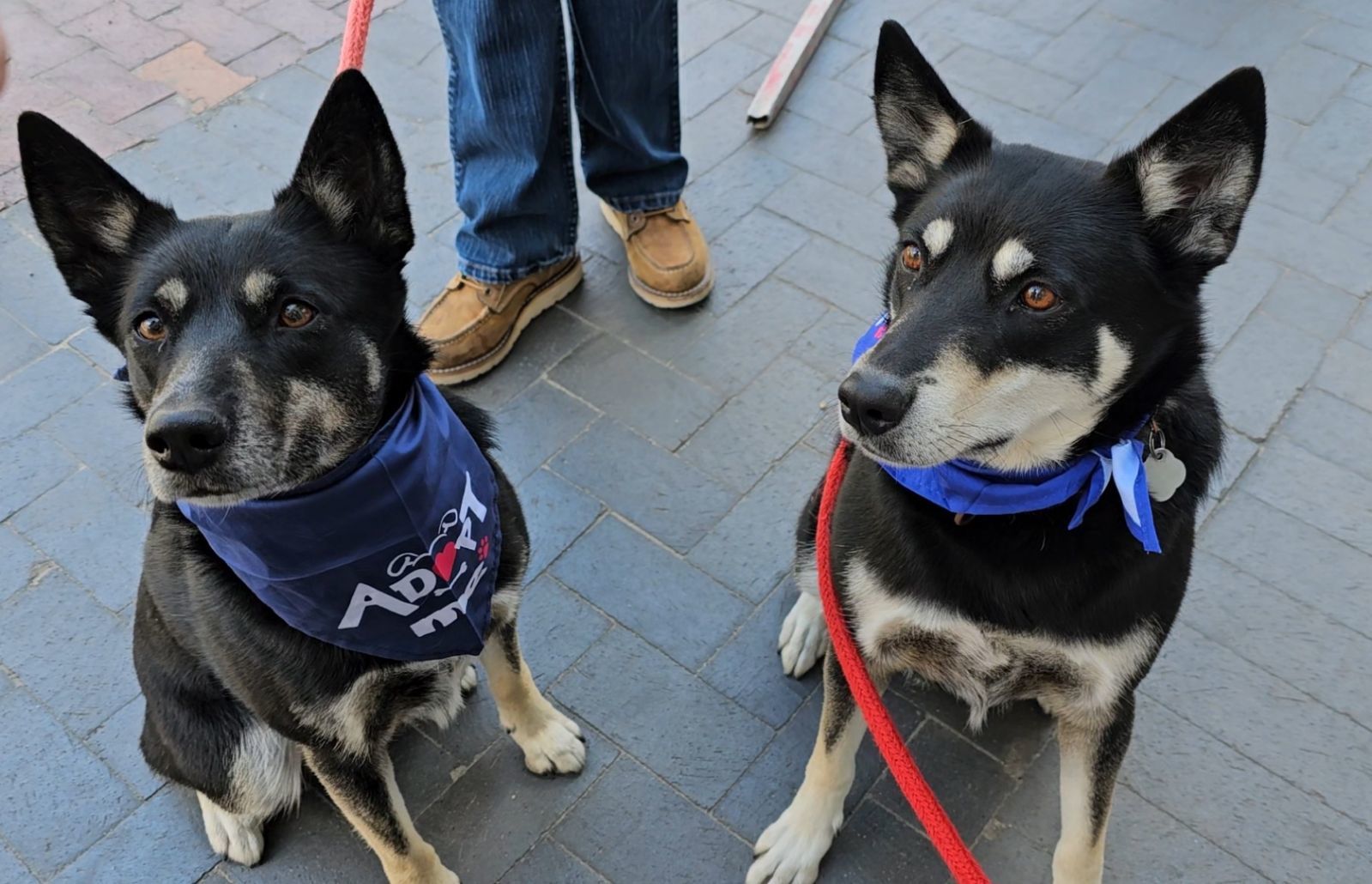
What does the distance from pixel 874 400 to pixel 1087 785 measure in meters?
1.07

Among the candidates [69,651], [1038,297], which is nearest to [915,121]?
[1038,297]

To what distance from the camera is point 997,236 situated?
6.45 ft

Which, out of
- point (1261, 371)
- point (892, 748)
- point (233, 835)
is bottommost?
point (233, 835)

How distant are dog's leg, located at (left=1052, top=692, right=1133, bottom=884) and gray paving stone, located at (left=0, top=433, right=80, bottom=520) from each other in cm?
320

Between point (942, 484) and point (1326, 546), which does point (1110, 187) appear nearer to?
point (942, 484)

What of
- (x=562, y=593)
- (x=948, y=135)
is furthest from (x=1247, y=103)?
(x=562, y=593)

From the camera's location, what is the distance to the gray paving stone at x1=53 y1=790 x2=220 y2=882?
2.73 m

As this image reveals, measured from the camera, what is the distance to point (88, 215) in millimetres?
2137

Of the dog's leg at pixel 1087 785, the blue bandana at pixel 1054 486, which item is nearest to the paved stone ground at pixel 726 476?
the dog's leg at pixel 1087 785

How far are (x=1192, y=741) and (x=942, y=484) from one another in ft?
4.30

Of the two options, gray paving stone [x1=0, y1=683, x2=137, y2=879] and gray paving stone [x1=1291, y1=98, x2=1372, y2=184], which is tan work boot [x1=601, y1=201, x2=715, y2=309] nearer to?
gray paving stone [x1=0, y1=683, x2=137, y2=879]

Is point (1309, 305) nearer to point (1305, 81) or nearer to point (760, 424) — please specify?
point (1305, 81)

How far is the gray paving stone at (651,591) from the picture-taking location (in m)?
3.15

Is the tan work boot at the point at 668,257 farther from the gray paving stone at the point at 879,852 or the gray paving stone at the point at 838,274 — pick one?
the gray paving stone at the point at 879,852
